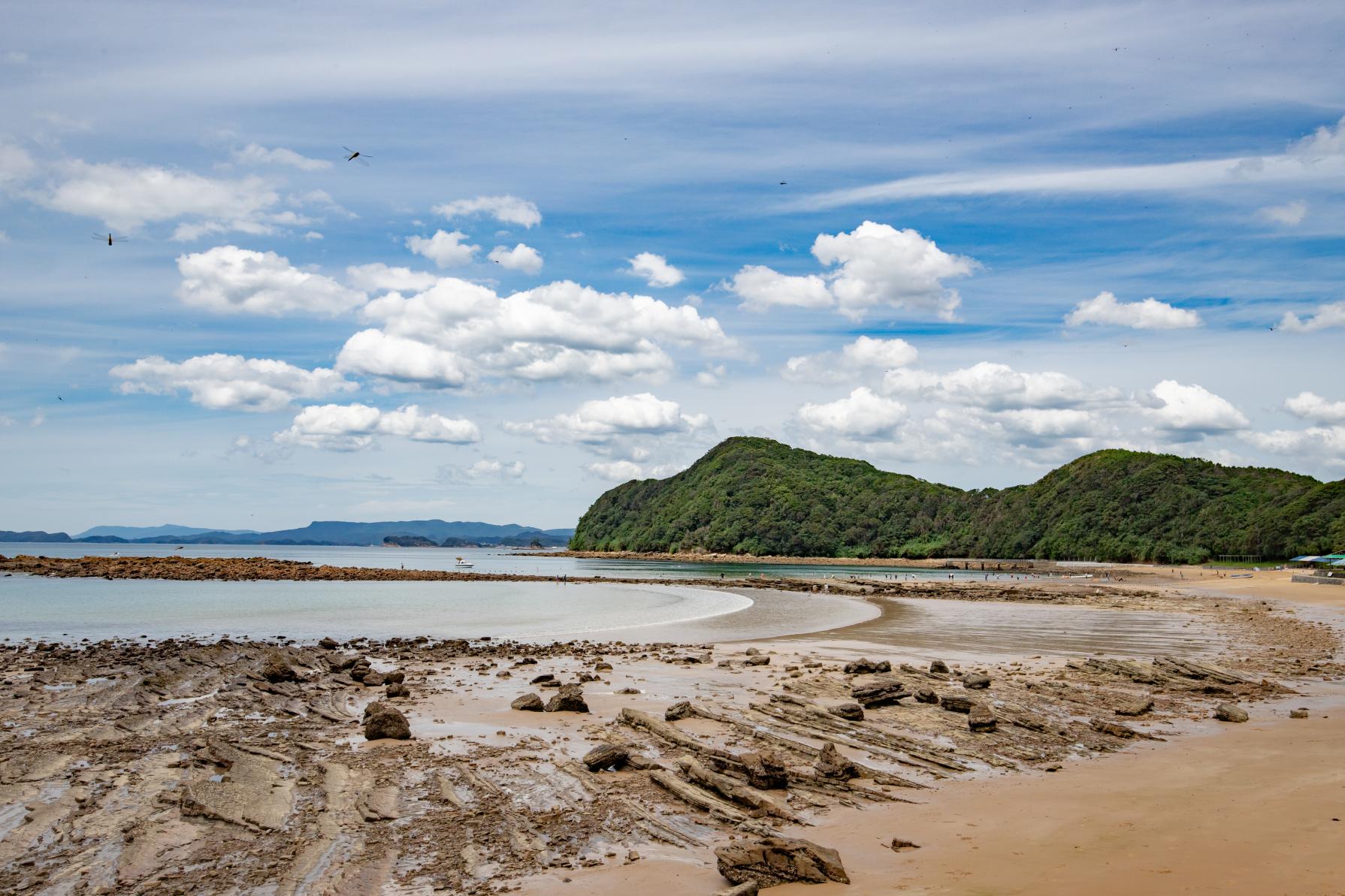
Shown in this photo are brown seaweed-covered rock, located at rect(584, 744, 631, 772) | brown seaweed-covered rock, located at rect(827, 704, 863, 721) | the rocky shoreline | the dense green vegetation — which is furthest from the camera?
the dense green vegetation

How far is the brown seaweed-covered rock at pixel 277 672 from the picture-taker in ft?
64.3

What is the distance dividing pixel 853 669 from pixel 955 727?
20.2 ft

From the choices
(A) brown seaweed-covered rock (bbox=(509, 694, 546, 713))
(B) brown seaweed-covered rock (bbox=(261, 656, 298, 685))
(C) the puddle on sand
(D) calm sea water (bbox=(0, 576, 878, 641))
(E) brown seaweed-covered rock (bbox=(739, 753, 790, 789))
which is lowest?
(D) calm sea water (bbox=(0, 576, 878, 641))

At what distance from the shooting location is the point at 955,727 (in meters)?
14.3

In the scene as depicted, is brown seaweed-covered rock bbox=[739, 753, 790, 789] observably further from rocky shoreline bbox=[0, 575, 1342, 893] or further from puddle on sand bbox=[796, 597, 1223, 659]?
puddle on sand bbox=[796, 597, 1223, 659]

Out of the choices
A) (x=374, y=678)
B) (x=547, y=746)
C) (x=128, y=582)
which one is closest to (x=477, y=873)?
(x=547, y=746)

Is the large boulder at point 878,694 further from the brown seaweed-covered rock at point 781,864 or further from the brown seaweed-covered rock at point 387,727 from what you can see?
→ the brown seaweed-covered rock at point 781,864

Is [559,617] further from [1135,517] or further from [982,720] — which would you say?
[1135,517]

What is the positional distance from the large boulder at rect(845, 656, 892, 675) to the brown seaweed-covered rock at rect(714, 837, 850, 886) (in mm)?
12719

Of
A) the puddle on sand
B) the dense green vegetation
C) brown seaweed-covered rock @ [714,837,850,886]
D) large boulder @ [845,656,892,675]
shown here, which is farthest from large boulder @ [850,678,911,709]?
the dense green vegetation

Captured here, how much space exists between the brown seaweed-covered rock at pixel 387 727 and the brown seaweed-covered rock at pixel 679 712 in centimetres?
427

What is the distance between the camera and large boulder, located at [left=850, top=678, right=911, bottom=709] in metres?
15.8

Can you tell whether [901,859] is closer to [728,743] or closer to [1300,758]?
[728,743]

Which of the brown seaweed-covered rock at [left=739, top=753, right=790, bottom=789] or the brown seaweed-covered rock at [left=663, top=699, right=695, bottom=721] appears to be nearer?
the brown seaweed-covered rock at [left=739, top=753, right=790, bottom=789]
